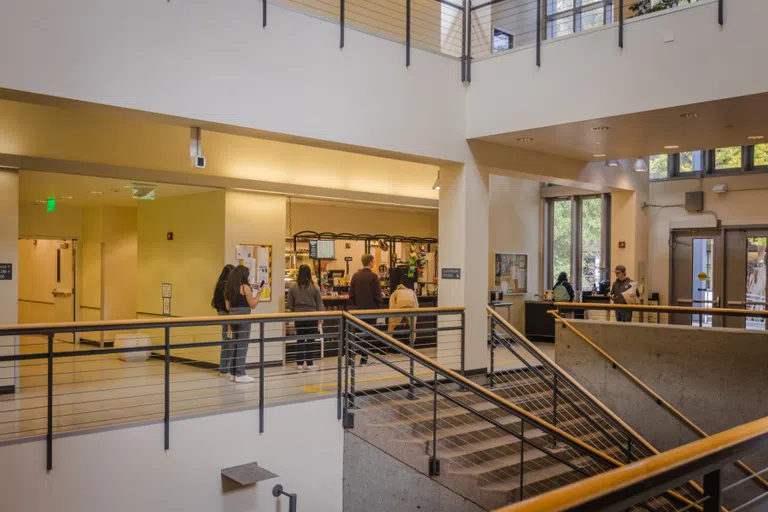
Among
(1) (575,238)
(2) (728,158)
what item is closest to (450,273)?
(1) (575,238)

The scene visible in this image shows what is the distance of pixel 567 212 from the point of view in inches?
616

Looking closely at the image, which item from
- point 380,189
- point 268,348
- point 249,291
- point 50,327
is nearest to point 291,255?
point 380,189

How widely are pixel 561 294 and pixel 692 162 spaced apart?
155 inches

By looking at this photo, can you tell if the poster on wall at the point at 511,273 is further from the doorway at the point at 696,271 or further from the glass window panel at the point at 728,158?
the glass window panel at the point at 728,158

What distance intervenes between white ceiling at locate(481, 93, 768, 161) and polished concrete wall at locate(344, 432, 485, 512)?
452 cm

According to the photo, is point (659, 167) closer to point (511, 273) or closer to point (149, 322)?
point (511, 273)

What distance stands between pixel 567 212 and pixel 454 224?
6.85 metres

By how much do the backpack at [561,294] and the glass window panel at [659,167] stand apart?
333 cm

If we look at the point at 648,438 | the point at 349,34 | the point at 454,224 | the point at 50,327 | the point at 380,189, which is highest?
the point at 349,34

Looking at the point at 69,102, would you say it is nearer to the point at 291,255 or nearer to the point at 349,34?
the point at 349,34

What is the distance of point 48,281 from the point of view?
1605cm

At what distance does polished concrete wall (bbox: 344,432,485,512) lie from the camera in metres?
6.97

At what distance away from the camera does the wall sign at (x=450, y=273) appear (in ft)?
30.9

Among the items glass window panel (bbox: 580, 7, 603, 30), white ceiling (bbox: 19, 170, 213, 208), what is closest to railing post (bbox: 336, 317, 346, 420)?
white ceiling (bbox: 19, 170, 213, 208)
